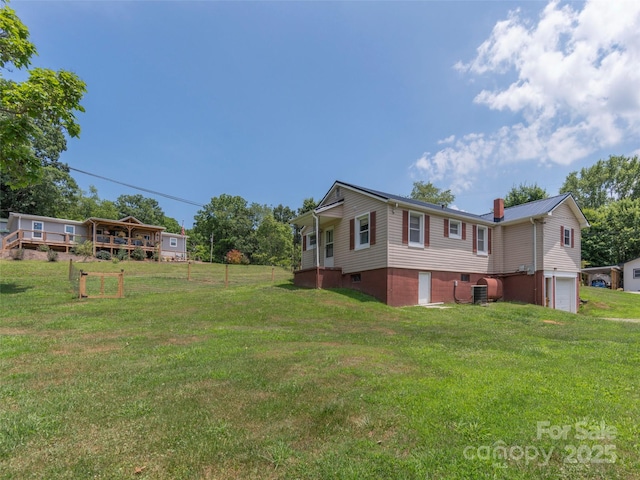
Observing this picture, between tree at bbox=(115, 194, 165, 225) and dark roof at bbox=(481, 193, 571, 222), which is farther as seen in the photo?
tree at bbox=(115, 194, 165, 225)

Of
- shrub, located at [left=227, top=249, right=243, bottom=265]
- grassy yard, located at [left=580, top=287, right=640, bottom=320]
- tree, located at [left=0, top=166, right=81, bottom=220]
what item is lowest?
grassy yard, located at [left=580, top=287, right=640, bottom=320]

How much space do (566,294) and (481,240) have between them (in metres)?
5.64

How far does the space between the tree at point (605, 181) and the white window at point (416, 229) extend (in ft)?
151

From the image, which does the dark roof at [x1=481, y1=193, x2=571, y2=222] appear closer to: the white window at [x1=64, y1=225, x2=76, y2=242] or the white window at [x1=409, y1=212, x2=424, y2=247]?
the white window at [x1=409, y1=212, x2=424, y2=247]

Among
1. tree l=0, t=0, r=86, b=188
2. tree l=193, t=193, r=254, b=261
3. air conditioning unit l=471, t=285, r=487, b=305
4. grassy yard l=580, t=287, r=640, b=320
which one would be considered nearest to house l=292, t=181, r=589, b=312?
air conditioning unit l=471, t=285, r=487, b=305

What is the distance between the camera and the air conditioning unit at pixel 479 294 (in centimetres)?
1547

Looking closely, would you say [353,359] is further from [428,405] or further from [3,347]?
[3,347]

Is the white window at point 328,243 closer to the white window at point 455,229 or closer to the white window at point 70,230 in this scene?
the white window at point 455,229

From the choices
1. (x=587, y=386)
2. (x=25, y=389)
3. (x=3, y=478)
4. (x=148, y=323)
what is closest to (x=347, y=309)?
(x=148, y=323)

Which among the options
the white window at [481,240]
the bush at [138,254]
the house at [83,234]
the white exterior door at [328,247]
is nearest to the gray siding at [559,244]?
the white window at [481,240]

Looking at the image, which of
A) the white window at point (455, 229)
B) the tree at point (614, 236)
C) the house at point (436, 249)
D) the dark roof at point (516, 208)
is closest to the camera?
the house at point (436, 249)

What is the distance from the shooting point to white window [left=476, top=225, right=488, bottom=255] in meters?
17.4

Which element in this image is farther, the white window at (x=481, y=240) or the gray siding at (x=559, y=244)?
the white window at (x=481, y=240)

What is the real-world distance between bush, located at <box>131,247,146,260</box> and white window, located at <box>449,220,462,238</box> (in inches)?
1082
